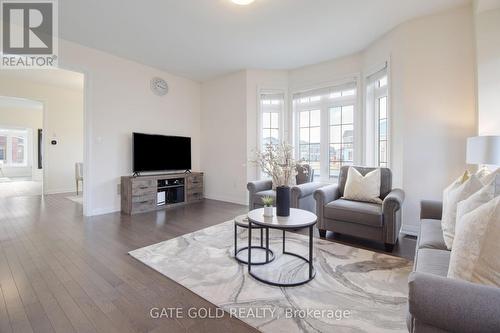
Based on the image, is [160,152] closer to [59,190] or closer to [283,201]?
[283,201]

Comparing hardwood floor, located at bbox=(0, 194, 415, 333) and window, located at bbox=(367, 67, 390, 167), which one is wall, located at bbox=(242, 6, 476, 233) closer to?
window, located at bbox=(367, 67, 390, 167)

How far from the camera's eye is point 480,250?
103 cm

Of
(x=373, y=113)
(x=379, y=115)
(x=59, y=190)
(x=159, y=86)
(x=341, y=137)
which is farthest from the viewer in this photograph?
(x=59, y=190)

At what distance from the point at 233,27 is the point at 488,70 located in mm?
3138

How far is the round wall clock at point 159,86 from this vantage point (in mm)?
5033

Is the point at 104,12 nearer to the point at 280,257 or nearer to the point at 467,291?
the point at 280,257

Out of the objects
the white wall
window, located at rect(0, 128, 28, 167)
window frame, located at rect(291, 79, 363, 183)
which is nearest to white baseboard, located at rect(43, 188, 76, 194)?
the white wall

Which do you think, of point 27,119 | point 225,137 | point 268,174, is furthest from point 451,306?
point 27,119

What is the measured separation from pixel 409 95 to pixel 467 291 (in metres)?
3.08

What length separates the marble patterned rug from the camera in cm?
158

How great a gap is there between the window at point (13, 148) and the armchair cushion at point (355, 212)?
13.0 m

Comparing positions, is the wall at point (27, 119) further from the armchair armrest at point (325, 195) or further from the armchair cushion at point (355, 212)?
the armchair cushion at point (355, 212)

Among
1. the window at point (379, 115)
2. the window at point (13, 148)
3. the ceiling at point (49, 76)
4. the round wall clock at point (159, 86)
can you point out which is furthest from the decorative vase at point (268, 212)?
the window at point (13, 148)

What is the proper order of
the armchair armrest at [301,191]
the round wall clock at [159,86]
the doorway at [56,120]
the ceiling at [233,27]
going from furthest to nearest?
the doorway at [56,120] < the round wall clock at [159,86] < the armchair armrest at [301,191] < the ceiling at [233,27]
